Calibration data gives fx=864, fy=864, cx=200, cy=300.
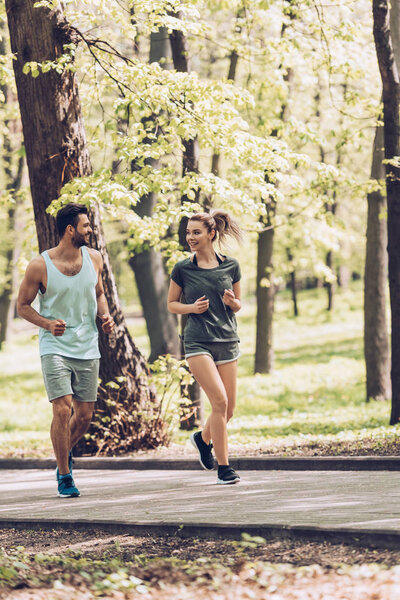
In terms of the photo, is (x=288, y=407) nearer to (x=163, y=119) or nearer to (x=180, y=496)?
(x=163, y=119)

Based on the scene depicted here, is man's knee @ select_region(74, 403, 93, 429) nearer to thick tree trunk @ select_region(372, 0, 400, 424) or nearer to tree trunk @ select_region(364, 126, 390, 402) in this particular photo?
thick tree trunk @ select_region(372, 0, 400, 424)

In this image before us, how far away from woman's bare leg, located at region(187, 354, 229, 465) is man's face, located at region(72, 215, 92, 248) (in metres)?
1.33

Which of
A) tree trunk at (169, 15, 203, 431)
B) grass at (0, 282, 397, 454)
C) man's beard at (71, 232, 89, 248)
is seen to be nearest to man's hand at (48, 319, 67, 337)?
man's beard at (71, 232, 89, 248)

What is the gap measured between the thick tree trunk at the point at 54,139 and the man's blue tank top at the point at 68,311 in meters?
2.83

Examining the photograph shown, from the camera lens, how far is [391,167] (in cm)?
995

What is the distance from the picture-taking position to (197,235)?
23.0 ft

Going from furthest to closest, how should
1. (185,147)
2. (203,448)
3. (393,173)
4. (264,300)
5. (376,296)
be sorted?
(264,300) → (376,296) → (185,147) → (393,173) → (203,448)

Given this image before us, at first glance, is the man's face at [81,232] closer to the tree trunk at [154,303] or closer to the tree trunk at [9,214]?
the tree trunk at [154,303]

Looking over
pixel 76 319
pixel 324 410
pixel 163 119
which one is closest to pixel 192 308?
pixel 76 319

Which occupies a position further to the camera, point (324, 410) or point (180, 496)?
point (324, 410)

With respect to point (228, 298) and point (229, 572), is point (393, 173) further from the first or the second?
point (229, 572)

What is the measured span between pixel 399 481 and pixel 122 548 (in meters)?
2.47

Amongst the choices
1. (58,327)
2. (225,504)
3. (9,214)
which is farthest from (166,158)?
(9,214)

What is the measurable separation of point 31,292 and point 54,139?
3.15 metres
